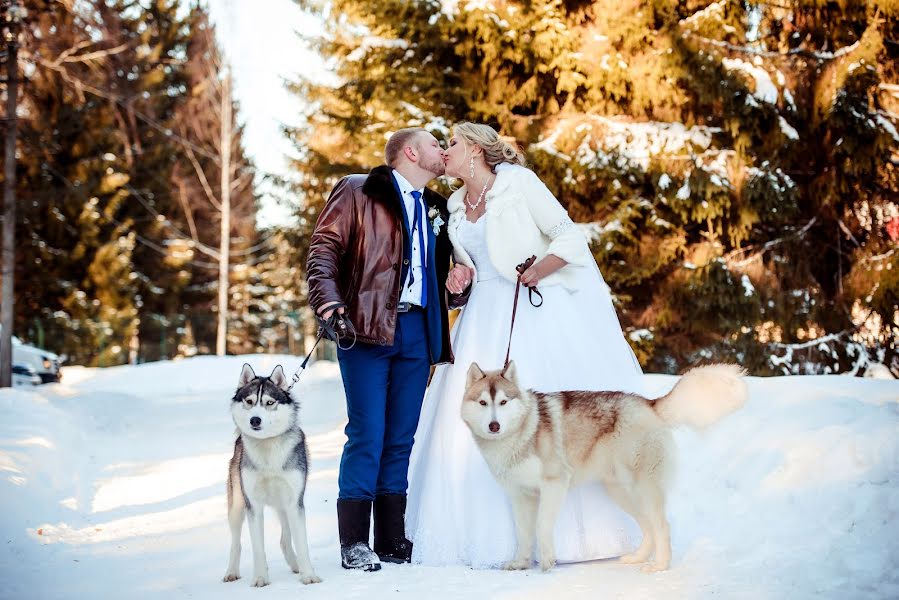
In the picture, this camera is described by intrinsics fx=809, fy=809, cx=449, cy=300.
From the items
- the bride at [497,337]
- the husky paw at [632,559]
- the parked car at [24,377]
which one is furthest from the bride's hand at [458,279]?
the parked car at [24,377]

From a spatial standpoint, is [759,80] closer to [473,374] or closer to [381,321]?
[473,374]

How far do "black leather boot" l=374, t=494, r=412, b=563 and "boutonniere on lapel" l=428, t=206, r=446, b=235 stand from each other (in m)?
1.41

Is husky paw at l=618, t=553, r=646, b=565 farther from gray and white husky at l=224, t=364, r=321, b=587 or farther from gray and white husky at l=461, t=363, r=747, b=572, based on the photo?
gray and white husky at l=224, t=364, r=321, b=587

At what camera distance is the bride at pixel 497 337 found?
13.3ft

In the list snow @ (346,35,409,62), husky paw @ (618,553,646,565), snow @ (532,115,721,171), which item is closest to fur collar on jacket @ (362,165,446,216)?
husky paw @ (618,553,646,565)

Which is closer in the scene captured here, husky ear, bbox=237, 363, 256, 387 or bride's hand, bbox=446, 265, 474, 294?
husky ear, bbox=237, 363, 256, 387

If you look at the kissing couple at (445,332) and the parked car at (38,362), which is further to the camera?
the parked car at (38,362)

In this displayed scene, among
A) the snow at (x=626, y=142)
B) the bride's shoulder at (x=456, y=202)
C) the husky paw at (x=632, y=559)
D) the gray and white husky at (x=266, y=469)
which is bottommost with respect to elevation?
the husky paw at (x=632, y=559)

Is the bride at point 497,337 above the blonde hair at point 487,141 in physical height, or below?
below

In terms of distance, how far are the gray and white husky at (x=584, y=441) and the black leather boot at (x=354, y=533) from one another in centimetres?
66

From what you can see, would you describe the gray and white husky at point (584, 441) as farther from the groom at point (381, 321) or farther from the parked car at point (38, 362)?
the parked car at point (38, 362)

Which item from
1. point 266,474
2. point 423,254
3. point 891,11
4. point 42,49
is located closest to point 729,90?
point 891,11

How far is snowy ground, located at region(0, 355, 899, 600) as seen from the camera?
3.43 meters

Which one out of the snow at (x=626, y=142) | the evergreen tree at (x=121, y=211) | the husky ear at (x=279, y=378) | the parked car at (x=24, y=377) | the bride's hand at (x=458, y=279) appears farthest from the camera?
the evergreen tree at (x=121, y=211)
